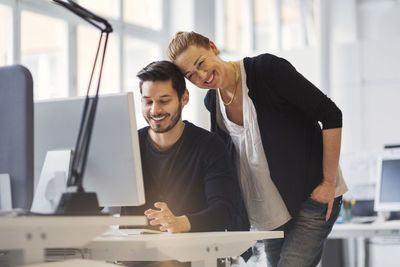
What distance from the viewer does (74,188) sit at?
1451 millimetres

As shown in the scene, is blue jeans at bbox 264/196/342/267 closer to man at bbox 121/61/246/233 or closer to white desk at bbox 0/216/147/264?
man at bbox 121/61/246/233

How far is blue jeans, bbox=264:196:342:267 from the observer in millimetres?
2064

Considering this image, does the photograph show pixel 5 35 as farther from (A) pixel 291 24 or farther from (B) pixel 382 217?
(A) pixel 291 24

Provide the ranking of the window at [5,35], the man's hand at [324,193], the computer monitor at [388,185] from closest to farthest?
1. the man's hand at [324,193]
2. the computer monitor at [388,185]
3. the window at [5,35]

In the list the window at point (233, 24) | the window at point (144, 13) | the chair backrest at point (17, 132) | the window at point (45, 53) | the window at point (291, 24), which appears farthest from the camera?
the window at point (291, 24)

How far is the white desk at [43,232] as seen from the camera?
1.26 meters

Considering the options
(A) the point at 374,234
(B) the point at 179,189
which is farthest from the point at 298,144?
(A) the point at 374,234

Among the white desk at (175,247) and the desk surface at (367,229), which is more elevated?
the white desk at (175,247)

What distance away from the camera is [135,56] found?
6113 millimetres

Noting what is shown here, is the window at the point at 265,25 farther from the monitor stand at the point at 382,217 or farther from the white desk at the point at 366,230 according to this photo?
the white desk at the point at 366,230

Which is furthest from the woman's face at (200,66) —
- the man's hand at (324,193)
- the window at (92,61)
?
the window at (92,61)

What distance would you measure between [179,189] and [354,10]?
752 cm

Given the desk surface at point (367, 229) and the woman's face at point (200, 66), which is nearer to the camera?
the woman's face at point (200, 66)

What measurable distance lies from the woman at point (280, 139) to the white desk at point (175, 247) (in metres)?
0.30
